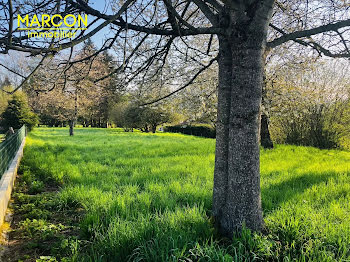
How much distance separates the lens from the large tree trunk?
97.2 inches

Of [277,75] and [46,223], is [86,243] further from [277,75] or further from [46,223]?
[277,75]

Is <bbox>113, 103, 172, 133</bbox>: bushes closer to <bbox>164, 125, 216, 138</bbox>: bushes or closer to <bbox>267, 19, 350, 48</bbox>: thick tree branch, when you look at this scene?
<bbox>164, 125, 216, 138</bbox>: bushes

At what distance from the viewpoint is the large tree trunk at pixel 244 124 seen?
2469 millimetres

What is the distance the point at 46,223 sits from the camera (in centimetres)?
328

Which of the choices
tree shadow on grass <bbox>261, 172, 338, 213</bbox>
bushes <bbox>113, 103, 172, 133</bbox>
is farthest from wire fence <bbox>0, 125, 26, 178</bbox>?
bushes <bbox>113, 103, 172, 133</bbox>

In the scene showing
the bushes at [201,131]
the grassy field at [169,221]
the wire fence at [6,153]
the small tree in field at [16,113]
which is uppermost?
the small tree in field at [16,113]

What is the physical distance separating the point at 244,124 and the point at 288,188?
2.51 meters

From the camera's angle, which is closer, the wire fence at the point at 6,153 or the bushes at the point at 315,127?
the wire fence at the point at 6,153

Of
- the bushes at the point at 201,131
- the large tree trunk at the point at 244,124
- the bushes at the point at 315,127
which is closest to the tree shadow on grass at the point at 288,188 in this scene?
the large tree trunk at the point at 244,124

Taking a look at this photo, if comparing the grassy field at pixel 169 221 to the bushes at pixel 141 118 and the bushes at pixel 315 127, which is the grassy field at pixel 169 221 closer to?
the bushes at pixel 315 127

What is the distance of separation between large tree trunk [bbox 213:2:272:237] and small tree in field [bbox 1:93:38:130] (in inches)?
975

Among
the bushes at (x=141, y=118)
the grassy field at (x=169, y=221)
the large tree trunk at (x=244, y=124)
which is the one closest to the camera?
the grassy field at (x=169, y=221)

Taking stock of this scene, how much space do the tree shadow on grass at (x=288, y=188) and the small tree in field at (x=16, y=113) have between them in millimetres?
23894

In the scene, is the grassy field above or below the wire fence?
below
